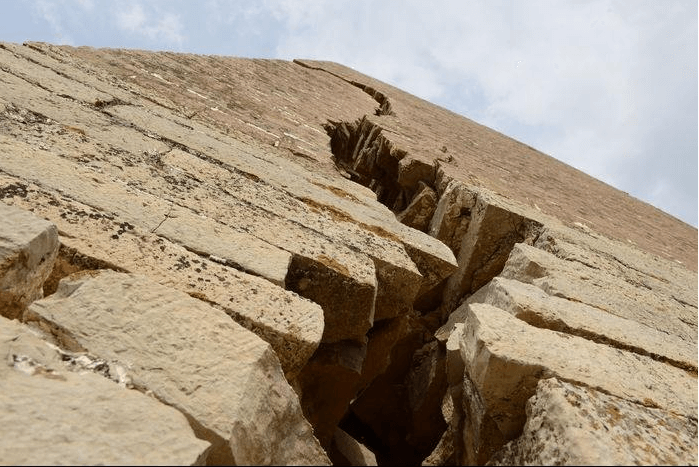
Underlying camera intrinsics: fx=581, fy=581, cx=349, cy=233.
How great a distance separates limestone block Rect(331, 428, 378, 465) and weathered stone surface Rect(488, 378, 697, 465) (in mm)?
794

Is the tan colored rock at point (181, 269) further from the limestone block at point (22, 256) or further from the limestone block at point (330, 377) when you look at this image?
the limestone block at point (330, 377)

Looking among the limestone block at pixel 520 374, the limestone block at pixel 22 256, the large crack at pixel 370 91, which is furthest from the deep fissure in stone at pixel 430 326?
the large crack at pixel 370 91

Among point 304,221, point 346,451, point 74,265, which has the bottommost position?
point 346,451

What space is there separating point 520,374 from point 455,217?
68.1 inches

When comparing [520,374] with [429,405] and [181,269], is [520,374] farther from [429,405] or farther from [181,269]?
[429,405]

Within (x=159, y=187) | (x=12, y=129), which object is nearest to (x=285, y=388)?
(x=159, y=187)

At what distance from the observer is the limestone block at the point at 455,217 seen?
2.83 m

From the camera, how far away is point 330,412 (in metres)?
1.71

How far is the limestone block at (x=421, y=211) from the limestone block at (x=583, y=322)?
4.44 ft

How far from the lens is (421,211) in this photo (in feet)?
10.2

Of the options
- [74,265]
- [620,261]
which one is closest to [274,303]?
[74,265]

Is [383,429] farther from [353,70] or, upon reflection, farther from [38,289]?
[353,70]

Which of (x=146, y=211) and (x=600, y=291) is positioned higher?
(x=600, y=291)

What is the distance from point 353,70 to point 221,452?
255 inches
